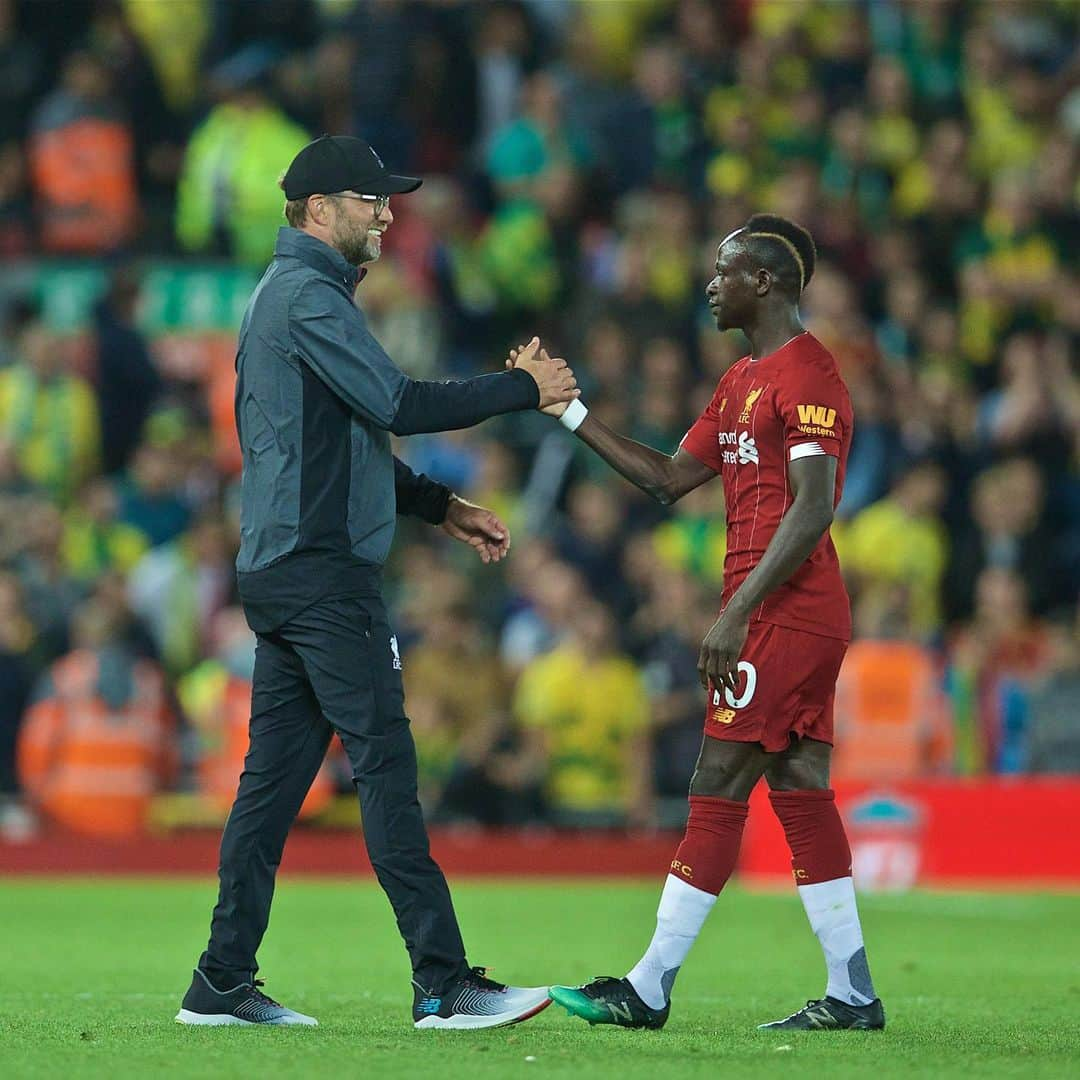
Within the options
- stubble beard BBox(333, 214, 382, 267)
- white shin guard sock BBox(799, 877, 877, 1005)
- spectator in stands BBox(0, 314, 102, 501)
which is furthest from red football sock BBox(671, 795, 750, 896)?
spectator in stands BBox(0, 314, 102, 501)

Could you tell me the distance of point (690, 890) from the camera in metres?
6.87

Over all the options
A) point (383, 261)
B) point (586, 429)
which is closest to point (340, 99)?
point (383, 261)

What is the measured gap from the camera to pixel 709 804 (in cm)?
695

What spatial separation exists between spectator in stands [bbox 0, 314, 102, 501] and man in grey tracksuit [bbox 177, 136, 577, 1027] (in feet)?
33.9

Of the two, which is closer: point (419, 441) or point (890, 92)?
point (419, 441)

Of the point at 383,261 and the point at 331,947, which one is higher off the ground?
the point at 383,261

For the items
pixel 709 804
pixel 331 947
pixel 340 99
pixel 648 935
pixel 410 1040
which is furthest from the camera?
pixel 340 99

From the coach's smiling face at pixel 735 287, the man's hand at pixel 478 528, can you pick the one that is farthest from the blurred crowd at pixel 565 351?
the coach's smiling face at pixel 735 287

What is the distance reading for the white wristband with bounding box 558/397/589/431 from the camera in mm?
7145

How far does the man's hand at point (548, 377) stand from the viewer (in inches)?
276

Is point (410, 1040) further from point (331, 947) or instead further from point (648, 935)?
point (648, 935)

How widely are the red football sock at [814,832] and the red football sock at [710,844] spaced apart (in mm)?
197

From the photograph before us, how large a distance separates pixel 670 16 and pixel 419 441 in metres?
5.36

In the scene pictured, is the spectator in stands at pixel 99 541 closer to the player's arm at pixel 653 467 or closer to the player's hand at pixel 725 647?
the player's arm at pixel 653 467
